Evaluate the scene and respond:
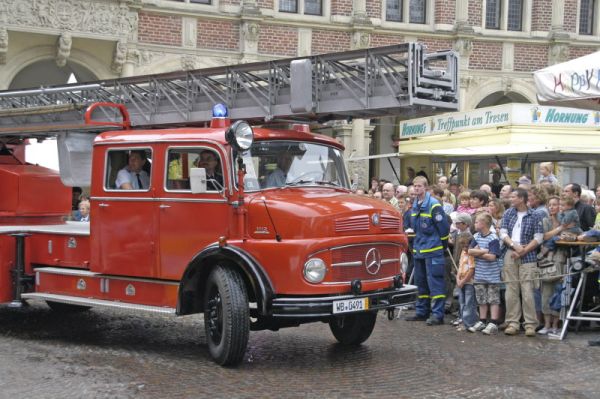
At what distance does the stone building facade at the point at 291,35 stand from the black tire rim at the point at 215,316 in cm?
1264

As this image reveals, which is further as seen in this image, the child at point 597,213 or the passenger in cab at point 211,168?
the child at point 597,213

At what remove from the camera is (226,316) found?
7.24m

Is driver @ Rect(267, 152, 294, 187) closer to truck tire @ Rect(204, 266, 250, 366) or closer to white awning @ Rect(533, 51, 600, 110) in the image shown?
truck tire @ Rect(204, 266, 250, 366)

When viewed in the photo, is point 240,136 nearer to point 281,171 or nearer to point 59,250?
point 281,171

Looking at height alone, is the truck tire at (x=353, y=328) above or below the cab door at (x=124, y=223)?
below

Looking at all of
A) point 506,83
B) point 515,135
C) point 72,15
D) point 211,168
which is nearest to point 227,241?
point 211,168

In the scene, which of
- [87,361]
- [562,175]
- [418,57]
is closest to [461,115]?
[562,175]

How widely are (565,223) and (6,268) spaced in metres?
6.48

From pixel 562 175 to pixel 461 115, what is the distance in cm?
731

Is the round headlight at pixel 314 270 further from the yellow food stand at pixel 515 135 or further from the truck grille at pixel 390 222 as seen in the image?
the yellow food stand at pixel 515 135

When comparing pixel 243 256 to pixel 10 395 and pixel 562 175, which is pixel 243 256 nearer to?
pixel 10 395

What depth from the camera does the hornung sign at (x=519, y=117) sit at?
15.8m

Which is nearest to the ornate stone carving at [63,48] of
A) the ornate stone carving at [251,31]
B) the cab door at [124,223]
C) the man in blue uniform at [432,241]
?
the ornate stone carving at [251,31]

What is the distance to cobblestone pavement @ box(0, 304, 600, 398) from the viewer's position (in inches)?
265
